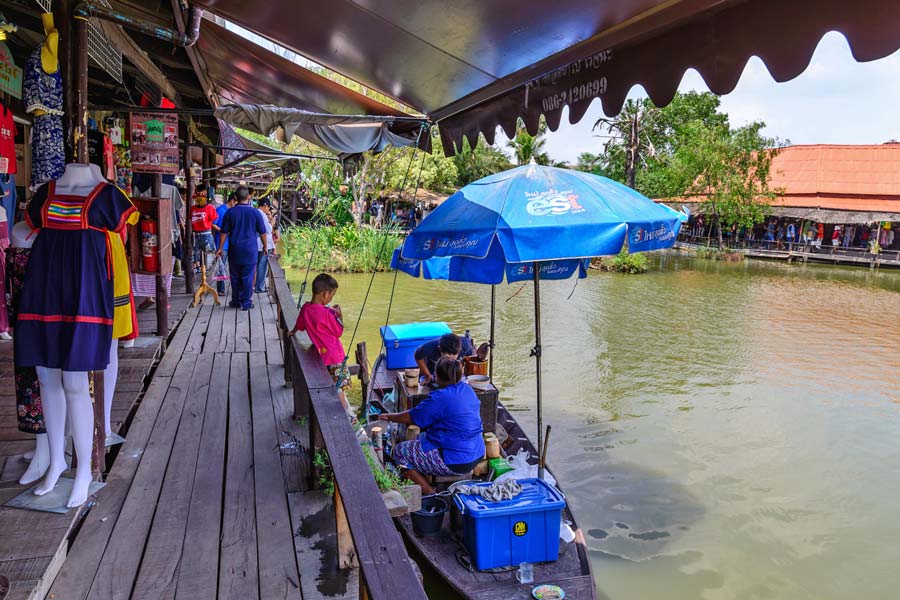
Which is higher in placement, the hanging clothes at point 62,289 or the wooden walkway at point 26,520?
the hanging clothes at point 62,289

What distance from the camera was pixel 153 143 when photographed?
18.2ft

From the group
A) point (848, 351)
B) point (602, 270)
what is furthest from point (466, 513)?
point (602, 270)

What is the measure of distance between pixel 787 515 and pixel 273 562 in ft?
18.5

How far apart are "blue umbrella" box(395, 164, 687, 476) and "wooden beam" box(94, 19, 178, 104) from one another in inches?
106

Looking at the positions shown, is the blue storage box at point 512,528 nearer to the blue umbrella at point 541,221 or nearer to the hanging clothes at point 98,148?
the blue umbrella at point 541,221

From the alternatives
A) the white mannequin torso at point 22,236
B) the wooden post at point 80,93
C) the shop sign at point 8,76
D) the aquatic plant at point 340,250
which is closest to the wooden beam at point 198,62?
the wooden post at point 80,93

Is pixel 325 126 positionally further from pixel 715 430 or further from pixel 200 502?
pixel 715 430

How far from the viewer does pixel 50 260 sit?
265 cm

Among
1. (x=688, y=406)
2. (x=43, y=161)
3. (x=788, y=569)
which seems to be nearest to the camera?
(x=43, y=161)

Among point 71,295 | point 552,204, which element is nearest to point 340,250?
point 552,204

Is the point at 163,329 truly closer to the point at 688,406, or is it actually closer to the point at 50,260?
the point at 50,260

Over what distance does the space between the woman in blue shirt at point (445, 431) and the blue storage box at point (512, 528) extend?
449 mm

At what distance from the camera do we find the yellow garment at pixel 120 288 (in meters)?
2.88

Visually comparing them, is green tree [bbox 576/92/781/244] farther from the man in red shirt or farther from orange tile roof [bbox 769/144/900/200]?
the man in red shirt
